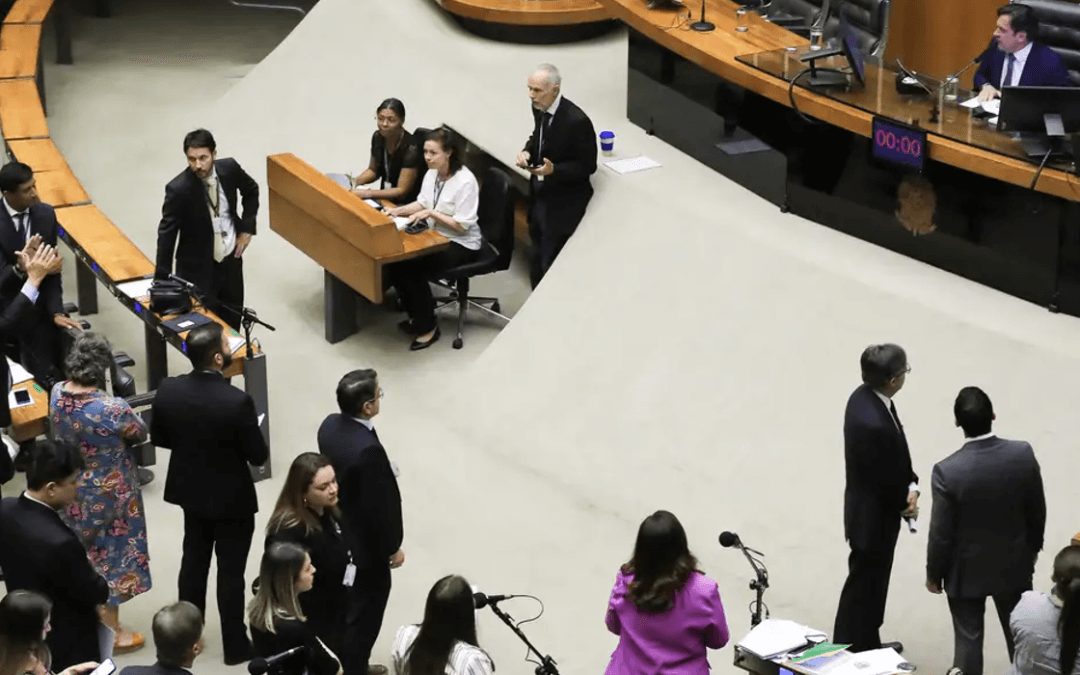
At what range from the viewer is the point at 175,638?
4312 mm

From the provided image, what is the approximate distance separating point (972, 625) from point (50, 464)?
307cm

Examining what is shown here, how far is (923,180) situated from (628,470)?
74.8 inches

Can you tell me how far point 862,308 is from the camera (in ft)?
24.1

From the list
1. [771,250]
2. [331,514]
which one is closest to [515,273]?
[771,250]

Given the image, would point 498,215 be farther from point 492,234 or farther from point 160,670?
point 160,670

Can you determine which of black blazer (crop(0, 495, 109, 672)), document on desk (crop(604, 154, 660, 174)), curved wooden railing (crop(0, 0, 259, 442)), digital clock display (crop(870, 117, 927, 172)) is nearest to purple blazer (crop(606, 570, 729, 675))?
black blazer (crop(0, 495, 109, 672))

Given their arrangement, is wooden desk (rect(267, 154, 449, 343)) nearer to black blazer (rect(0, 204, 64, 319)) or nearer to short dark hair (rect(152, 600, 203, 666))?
black blazer (rect(0, 204, 64, 319))

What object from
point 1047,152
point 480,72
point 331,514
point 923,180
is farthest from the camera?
point 480,72

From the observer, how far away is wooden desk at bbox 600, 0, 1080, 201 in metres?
6.98

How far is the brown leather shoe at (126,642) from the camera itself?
20.4ft

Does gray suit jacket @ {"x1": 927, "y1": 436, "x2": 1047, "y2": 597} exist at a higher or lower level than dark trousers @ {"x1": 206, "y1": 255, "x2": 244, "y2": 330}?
higher

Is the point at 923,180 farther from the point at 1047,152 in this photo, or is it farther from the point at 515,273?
the point at 515,273

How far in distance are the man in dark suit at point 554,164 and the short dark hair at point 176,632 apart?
4.31m

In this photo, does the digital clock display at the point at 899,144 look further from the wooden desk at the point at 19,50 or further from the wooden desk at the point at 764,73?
the wooden desk at the point at 19,50
